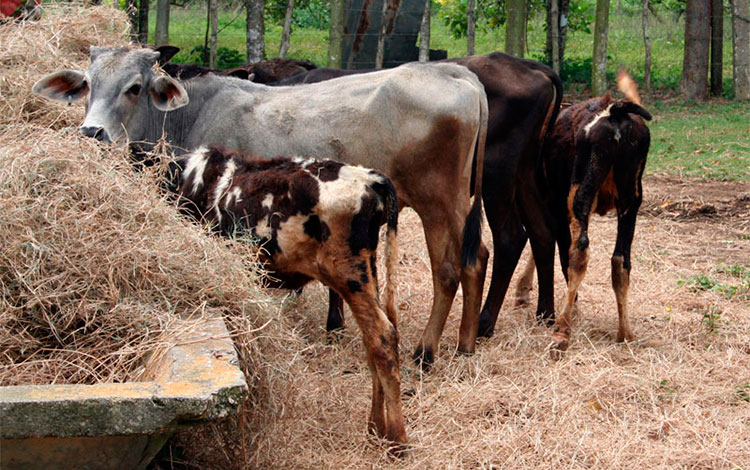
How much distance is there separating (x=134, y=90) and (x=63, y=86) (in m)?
0.52

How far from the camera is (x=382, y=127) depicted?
5.95 metres

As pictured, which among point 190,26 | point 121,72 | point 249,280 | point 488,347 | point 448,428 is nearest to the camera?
point 249,280

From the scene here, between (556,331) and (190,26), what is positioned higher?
(190,26)

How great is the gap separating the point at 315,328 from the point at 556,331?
1.86 meters

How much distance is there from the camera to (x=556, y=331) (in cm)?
616

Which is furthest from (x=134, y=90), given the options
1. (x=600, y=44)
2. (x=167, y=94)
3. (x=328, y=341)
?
(x=600, y=44)

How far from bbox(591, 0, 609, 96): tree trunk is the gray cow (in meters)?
10.0

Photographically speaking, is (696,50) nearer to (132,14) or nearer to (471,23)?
(471,23)

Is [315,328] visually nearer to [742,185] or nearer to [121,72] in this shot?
[121,72]

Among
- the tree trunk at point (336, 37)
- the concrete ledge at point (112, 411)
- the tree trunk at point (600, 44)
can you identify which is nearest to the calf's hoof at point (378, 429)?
the concrete ledge at point (112, 411)

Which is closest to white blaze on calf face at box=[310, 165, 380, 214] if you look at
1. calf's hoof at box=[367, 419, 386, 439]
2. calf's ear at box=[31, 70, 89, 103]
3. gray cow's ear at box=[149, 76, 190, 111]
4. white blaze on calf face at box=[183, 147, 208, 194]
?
white blaze on calf face at box=[183, 147, 208, 194]

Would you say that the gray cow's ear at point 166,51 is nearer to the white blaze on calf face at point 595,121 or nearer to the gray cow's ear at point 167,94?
the gray cow's ear at point 167,94

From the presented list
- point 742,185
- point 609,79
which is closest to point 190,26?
point 609,79

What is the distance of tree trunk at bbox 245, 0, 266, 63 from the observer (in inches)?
543
